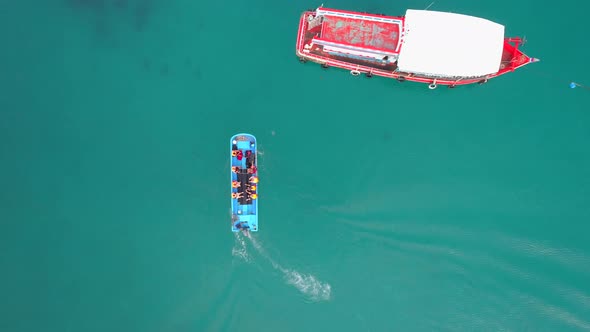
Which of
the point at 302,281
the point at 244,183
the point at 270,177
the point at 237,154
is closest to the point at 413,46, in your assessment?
the point at 270,177

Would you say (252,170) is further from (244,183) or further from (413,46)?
(413,46)

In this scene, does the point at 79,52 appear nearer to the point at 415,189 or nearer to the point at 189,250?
the point at 189,250

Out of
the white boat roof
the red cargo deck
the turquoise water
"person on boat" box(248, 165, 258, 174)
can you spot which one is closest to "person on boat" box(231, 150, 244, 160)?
the turquoise water

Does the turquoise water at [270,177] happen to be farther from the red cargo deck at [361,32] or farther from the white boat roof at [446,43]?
the white boat roof at [446,43]

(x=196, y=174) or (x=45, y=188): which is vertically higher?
(x=196, y=174)

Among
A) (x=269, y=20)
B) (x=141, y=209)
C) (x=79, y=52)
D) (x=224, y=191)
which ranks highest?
(x=269, y=20)

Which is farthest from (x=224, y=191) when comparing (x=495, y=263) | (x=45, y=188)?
(x=495, y=263)
